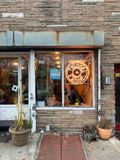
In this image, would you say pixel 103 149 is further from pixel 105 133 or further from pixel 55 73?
pixel 55 73

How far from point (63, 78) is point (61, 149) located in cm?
255

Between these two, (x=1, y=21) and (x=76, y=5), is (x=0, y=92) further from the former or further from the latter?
(x=76, y=5)

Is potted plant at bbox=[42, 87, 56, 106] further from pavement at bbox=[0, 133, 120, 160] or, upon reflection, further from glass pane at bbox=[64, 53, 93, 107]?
pavement at bbox=[0, 133, 120, 160]

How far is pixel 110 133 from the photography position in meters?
8.47

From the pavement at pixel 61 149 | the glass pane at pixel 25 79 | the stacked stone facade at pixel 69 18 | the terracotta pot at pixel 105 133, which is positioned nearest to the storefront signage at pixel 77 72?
the stacked stone facade at pixel 69 18

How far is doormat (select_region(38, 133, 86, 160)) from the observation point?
7000mm

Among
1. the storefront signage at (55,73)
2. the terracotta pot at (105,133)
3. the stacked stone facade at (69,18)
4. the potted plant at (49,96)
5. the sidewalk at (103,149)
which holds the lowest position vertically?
the sidewalk at (103,149)

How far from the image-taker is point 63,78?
9148 mm

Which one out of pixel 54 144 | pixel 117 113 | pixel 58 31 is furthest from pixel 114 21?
pixel 54 144

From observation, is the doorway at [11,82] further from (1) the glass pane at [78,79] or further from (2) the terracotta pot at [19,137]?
(2) the terracotta pot at [19,137]

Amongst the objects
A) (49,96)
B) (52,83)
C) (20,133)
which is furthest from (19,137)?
(52,83)

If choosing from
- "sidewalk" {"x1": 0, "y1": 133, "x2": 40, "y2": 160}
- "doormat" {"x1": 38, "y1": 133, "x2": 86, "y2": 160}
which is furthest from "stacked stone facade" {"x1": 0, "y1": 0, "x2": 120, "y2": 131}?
"sidewalk" {"x1": 0, "y1": 133, "x2": 40, "y2": 160}

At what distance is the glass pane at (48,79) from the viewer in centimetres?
920

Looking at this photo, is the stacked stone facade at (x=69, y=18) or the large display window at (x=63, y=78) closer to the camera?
the stacked stone facade at (x=69, y=18)
